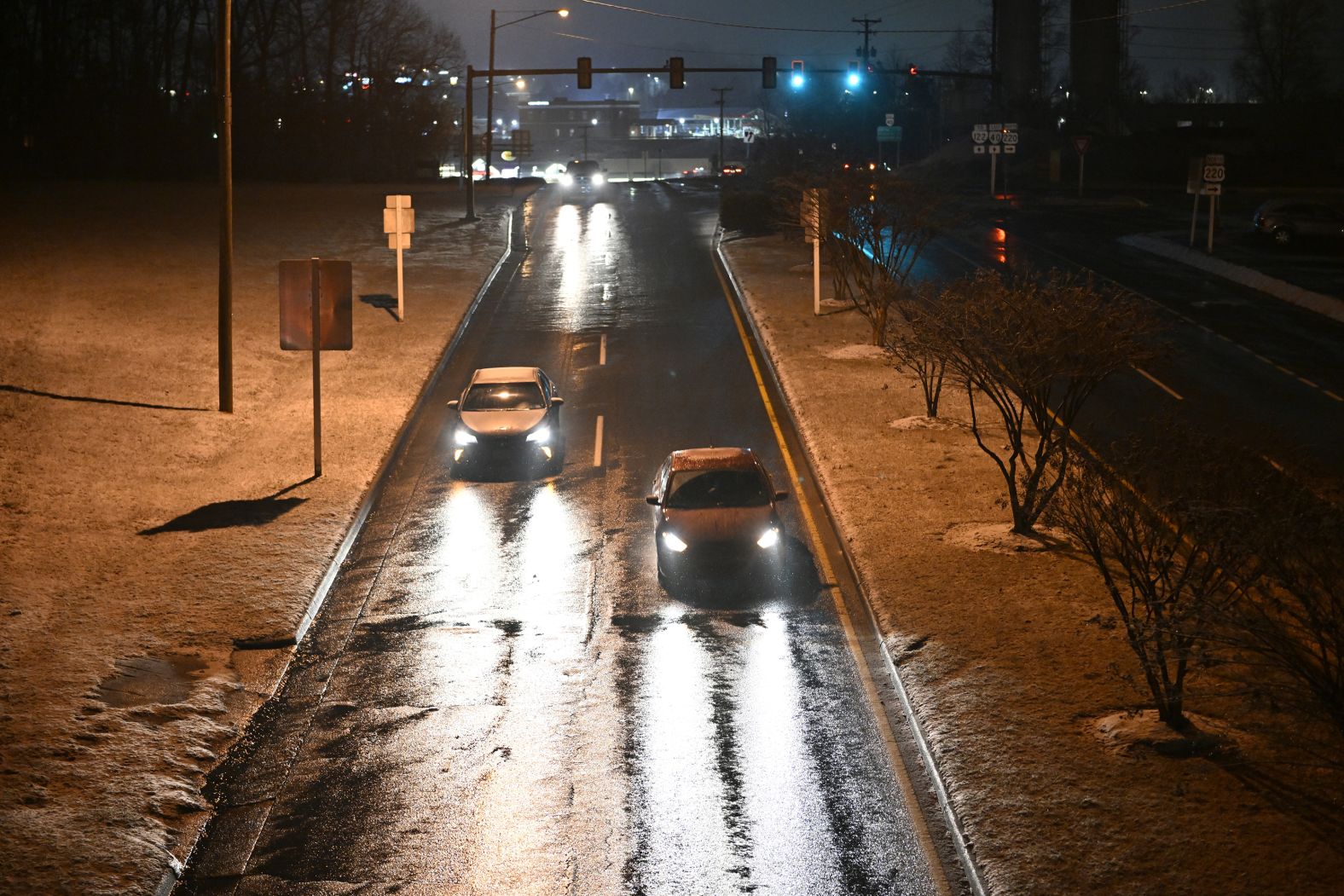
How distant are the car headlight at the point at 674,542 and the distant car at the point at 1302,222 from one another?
133ft

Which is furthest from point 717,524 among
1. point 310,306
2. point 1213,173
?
point 1213,173

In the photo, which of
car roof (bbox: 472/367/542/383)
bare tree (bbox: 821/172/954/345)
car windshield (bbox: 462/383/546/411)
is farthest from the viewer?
bare tree (bbox: 821/172/954/345)

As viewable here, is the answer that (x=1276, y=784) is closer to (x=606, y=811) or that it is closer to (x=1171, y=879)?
(x=1171, y=879)

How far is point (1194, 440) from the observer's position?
38.4 ft

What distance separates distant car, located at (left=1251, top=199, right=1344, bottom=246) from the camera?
157ft

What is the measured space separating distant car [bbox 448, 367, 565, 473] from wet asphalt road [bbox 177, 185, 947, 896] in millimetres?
587

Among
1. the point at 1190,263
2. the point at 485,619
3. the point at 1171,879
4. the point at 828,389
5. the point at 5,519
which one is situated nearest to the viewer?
the point at 1171,879

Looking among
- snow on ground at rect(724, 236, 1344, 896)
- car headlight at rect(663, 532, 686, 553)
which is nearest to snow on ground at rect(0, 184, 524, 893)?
car headlight at rect(663, 532, 686, 553)

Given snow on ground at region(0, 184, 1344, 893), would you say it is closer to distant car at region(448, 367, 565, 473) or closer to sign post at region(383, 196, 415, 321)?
distant car at region(448, 367, 565, 473)

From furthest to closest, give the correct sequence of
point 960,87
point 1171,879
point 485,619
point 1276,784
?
1. point 960,87
2. point 485,619
3. point 1276,784
4. point 1171,879

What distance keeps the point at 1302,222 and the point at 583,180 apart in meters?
50.5

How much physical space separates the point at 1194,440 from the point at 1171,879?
4.53 m

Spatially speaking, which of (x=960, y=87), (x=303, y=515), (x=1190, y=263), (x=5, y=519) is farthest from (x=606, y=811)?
(x=960, y=87)

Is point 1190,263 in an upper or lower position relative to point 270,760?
upper
